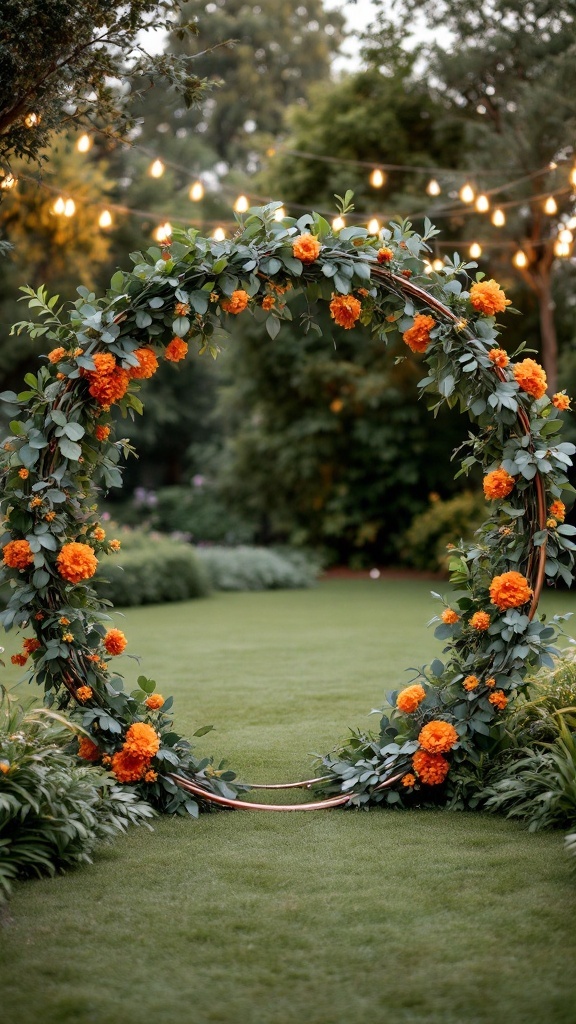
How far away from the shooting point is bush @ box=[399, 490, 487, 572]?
1408cm

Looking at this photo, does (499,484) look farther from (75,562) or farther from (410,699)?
(75,562)

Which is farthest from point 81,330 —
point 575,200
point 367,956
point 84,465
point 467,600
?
point 575,200

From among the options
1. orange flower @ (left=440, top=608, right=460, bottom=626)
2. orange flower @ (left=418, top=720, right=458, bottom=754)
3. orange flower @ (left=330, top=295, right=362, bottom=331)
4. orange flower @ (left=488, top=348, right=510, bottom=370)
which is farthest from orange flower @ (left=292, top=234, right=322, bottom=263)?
orange flower @ (left=418, top=720, right=458, bottom=754)

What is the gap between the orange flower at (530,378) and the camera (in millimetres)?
4004

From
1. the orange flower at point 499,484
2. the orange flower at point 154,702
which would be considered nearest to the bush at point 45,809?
the orange flower at point 154,702

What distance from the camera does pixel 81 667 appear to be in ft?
13.1

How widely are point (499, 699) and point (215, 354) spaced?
1802mm

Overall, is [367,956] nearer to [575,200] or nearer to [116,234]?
[575,200]

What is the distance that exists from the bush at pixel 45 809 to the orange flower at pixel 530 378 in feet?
7.20

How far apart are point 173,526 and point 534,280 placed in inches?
385

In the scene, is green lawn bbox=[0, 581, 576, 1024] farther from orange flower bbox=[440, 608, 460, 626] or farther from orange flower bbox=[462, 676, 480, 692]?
orange flower bbox=[440, 608, 460, 626]

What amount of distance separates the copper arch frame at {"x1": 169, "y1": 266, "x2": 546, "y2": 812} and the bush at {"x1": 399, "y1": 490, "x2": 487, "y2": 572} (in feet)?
31.7

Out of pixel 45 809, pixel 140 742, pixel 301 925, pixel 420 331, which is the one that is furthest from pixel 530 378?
pixel 45 809

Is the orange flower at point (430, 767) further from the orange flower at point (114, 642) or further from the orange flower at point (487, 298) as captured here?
the orange flower at point (487, 298)
